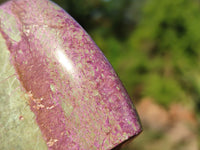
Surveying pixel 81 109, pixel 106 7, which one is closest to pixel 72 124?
pixel 81 109

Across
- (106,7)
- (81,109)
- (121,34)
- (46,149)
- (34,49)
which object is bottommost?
(121,34)

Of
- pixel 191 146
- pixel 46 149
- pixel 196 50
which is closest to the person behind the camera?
pixel 46 149

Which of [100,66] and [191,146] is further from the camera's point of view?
[191,146]

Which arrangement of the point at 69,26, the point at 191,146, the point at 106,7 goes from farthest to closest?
the point at 106,7 < the point at 191,146 < the point at 69,26

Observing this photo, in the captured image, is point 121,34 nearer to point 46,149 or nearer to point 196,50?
point 196,50

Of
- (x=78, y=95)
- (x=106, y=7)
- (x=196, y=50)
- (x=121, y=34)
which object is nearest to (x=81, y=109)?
(x=78, y=95)

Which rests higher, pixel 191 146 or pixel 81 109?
pixel 81 109

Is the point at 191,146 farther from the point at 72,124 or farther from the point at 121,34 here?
the point at 121,34
